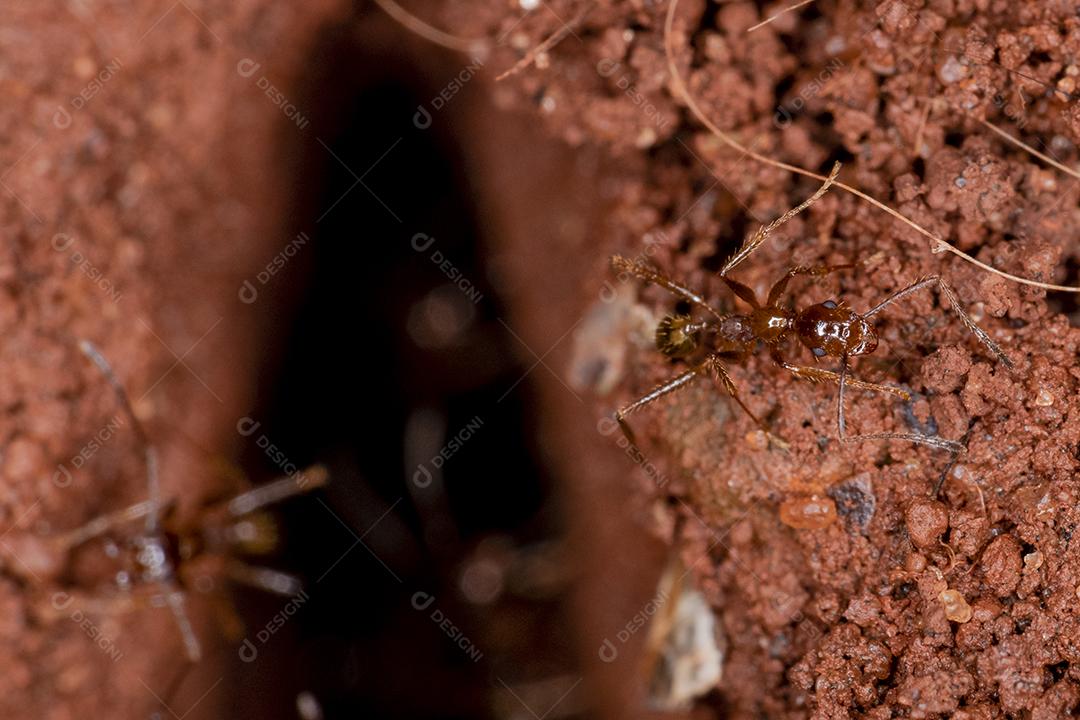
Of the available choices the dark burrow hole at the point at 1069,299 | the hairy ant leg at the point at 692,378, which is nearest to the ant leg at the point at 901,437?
the hairy ant leg at the point at 692,378

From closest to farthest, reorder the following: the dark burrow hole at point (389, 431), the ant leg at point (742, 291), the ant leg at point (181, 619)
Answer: the ant leg at point (742, 291) < the ant leg at point (181, 619) < the dark burrow hole at point (389, 431)

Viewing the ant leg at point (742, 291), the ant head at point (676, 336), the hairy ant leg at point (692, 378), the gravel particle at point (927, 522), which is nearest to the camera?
the gravel particle at point (927, 522)

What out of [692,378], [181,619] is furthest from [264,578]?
[692,378]

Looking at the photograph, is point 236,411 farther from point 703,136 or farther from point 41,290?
point 703,136

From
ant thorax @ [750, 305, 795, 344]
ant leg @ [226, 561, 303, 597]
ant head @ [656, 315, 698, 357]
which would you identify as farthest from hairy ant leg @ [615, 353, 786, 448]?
ant leg @ [226, 561, 303, 597]

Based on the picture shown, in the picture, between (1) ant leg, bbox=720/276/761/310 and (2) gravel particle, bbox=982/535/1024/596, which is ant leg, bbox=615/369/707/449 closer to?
(1) ant leg, bbox=720/276/761/310

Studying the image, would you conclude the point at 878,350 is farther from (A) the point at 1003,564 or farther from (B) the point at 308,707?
(B) the point at 308,707

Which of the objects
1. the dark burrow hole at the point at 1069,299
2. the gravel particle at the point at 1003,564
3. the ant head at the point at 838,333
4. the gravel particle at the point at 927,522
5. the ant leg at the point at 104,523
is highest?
the ant leg at the point at 104,523

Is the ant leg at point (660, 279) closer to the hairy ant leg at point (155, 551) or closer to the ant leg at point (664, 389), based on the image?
the ant leg at point (664, 389)
